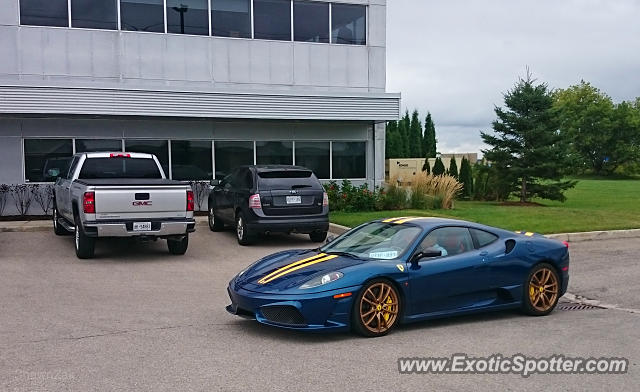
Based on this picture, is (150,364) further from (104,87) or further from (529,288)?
(104,87)

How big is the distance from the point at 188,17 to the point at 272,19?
2.75m

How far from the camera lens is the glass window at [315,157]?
21.6 m

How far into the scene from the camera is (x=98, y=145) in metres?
19.4

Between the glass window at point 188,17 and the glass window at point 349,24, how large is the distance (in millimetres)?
4410

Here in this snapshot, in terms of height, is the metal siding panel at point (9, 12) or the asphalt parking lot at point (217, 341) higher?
the metal siding panel at point (9, 12)

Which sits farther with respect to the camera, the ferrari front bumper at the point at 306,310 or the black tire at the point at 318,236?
the black tire at the point at 318,236

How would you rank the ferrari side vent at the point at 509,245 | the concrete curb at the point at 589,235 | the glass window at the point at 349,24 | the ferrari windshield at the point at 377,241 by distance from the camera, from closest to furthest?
1. the ferrari windshield at the point at 377,241
2. the ferrari side vent at the point at 509,245
3. the concrete curb at the point at 589,235
4. the glass window at the point at 349,24

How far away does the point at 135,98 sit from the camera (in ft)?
60.1

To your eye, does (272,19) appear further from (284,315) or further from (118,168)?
(284,315)

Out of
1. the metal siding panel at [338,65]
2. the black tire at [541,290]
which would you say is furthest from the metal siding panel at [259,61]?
the black tire at [541,290]

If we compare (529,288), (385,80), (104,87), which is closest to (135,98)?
(104,87)

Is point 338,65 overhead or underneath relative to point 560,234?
overhead

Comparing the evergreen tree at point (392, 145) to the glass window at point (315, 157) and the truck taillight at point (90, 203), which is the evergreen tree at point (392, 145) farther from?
the truck taillight at point (90, 203)

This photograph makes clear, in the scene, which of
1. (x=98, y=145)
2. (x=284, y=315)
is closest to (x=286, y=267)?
(x=284, y=315)
